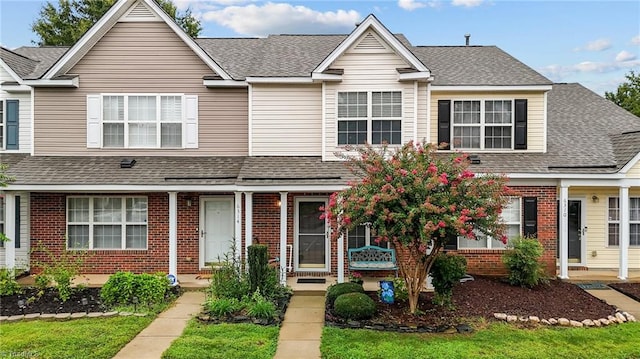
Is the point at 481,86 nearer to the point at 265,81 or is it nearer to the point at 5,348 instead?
the point at 265,81

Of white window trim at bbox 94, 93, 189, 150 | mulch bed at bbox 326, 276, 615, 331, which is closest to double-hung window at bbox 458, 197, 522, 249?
mulch bed at bbox 326, 276, 615, 331

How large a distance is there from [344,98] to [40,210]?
925cm

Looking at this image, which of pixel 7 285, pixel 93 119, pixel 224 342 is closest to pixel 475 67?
pixel 224 342

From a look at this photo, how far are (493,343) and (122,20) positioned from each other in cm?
1262

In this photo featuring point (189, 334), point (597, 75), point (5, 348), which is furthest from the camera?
point (597, 75)

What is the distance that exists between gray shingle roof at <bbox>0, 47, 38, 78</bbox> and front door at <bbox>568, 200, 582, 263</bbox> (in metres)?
17.0

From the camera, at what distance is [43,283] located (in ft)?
32.5

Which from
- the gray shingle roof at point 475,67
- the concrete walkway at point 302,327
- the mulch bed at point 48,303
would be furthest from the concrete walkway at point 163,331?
the gray shingle roof at point 475,67

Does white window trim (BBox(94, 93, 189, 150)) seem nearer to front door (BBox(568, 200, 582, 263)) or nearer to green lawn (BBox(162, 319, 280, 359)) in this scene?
green lawn (BBox(162, 319, 280, 359))

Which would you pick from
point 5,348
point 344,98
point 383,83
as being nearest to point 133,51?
point 344,98

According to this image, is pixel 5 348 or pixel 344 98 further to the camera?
pixel 344 98

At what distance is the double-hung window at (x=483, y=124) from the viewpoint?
12734 mm

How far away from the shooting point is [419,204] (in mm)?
7941

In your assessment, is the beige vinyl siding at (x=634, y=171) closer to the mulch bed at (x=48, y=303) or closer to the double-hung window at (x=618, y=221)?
the double-hung window at (x=618, y=221)
